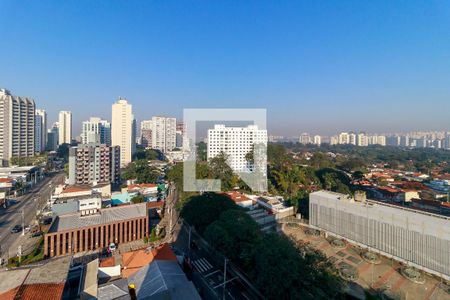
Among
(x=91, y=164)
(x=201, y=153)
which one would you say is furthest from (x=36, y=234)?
(x=201, y=153)

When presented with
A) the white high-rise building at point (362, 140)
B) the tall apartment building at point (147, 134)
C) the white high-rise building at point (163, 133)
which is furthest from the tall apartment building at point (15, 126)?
the white high-rise building at point (362, 140)

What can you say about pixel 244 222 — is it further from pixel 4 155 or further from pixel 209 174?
pixel 4 155

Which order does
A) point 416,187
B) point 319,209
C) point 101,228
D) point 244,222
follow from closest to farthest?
point 244,222 → point 101,228 → point 319,209 → point 416,187

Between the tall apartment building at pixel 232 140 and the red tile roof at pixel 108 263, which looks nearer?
the red tile roof at pixel 108 263

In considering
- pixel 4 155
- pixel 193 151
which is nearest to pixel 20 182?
pixel 4 155

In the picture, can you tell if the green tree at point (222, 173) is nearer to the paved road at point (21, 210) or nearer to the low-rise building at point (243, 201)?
the low-rise building at point (243, 201)

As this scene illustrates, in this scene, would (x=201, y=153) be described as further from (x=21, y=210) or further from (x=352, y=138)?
(x=352, y=138)
